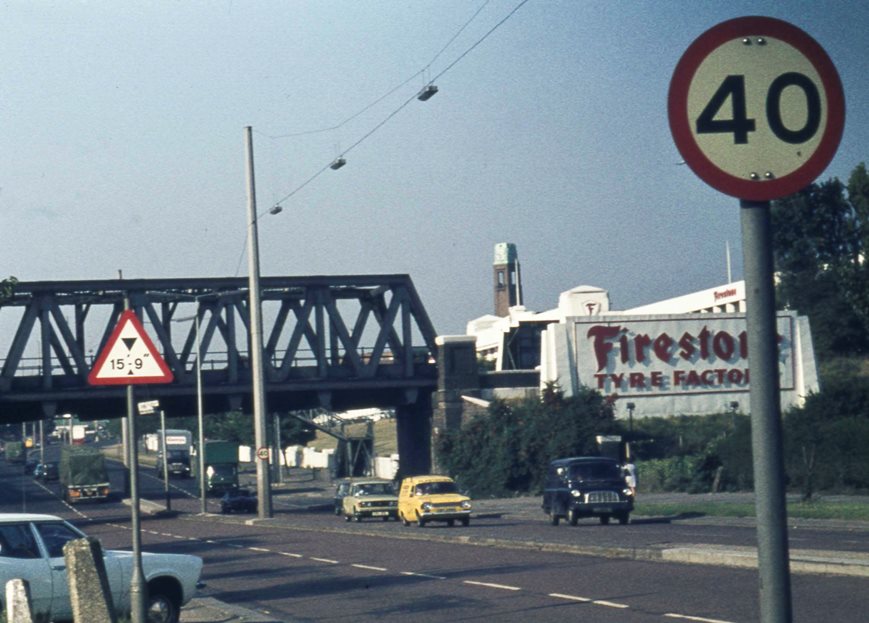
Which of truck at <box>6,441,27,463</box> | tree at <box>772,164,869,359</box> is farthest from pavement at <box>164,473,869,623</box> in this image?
truck at <box>6,441,27,463</box>

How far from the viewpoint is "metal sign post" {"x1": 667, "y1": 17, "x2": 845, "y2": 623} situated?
4.18m

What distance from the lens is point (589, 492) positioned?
36.5 metres

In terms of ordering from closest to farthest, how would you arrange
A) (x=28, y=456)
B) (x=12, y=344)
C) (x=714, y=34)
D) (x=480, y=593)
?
(x=714, y=34) → (x=480, y=593) → (x=12, y=344) → (x=28, y=456)

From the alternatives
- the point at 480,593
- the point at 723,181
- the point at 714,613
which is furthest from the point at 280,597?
the point at 723,181

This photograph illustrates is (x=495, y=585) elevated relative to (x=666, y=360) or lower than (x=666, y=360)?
lower

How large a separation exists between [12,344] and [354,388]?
15.6 meters

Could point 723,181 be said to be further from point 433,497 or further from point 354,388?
point 354,388

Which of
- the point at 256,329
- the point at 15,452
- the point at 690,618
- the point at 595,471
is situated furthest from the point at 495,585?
the point at 15,452

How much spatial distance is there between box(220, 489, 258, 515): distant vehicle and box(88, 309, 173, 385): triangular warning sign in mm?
52867

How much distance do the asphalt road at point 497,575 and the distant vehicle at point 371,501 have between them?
689cm

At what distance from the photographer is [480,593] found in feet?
62.6

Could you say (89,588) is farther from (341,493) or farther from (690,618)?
(341,493)

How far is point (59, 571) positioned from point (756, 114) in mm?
13105

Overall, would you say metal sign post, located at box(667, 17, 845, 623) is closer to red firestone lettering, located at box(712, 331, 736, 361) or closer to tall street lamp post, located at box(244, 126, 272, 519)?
tall street lamp post, located at box(244, 126, 272, 519)
